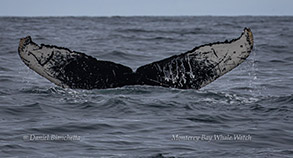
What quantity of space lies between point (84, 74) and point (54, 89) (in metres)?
2.07

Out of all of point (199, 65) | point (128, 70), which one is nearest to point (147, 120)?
point (128, 70)

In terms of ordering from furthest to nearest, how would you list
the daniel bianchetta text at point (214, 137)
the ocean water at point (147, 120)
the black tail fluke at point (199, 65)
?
the black tail fluke at point (199, 65)
the daniel bianchetta text at point (214, 137)
the ocean water at point (147, 120)

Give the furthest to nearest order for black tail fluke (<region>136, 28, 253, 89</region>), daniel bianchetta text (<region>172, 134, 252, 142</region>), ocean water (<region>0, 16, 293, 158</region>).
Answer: black tail fluke (<region>136, 28, 253, 89</region>) → daniel bianchetta text (<region>172, 134, 252, 142</region>) → ocean water (<region>0, 16, 293, 158</region>)

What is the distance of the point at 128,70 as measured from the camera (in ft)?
33.6

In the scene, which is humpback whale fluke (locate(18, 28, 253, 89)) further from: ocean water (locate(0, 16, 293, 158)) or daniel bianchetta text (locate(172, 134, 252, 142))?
daniel bianchetta text (locate(172, 134, 252, 142))

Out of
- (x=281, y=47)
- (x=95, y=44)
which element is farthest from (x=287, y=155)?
(x=95, y=44)

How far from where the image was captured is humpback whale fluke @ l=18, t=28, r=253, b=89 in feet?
31.9

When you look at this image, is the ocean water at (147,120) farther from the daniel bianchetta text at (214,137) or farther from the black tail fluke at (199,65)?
the black tail fluke at (199,65)

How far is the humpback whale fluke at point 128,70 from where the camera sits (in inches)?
383

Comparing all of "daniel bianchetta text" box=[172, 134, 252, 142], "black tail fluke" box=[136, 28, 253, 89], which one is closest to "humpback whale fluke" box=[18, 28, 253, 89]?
"black tail fluke" box=[136, 28, 253, 89]

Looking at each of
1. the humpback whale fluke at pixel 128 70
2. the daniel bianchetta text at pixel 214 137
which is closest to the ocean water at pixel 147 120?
the daniel bianchetta text at pixel 214 137

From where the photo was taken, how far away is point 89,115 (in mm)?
9633

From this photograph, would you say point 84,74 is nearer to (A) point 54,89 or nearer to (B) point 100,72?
(B) point 100,72

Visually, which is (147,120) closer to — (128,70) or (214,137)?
(128,70)
